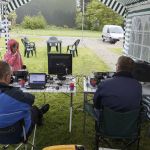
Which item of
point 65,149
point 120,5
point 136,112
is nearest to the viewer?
point 65,149

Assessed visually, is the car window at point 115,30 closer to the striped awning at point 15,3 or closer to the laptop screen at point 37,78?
the striped awning at point 15,3

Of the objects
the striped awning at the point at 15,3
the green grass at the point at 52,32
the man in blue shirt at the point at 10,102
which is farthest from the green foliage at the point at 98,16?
the man in blue shirt at the point at 10,102

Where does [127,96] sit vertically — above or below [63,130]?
above

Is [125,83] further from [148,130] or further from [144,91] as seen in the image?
[148,130]

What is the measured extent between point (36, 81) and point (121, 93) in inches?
66.0

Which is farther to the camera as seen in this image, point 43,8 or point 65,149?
point 43,8

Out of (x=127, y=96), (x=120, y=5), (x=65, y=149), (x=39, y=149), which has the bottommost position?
(x=39, y=149)

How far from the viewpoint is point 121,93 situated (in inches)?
166

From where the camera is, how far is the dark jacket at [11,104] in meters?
3.70

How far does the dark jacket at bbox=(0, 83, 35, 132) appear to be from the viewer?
370cm

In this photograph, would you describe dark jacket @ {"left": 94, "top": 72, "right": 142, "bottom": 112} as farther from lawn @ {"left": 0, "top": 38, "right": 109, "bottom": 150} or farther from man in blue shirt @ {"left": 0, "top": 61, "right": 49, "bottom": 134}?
lawn @ {"left": 0, "top": 38, "right": 109, "bottom": 150}

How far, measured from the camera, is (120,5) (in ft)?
34.6

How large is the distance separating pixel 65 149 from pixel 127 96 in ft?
4.26

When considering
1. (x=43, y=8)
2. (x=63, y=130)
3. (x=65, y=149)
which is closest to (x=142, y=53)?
(x=63, y=130)
